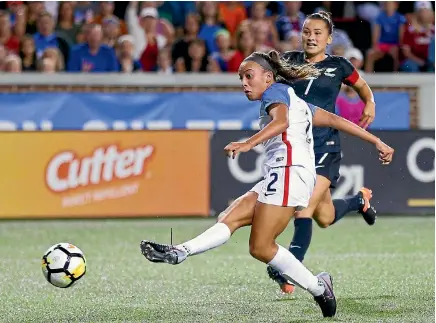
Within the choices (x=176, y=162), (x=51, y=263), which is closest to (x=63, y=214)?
(x=176, y=162)

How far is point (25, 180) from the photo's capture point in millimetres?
13398

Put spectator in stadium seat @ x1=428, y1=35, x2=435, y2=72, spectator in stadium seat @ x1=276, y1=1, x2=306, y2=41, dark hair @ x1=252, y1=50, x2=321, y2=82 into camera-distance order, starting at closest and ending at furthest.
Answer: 1. dark hair @ x1=252, y1=50, x2=321, y2=82
2. spectator in stadium seat @ x1=428, y1=35, x2=435, y2=72
3. spectator in stadium seat @ x1=276, y1=1, x2=306, y2=41

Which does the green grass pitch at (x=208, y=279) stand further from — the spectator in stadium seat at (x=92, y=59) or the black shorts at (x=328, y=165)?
the spectator in stadium seat at (x=92, y=59)

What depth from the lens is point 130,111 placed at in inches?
607

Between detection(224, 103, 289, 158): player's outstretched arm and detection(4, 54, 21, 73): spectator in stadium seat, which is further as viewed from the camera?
detection(4, 54, 21, 73): spectator in stadium seat

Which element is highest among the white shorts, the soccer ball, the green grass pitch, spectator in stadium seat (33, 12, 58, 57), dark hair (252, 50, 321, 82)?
spectator in stadium seat (33, 12, 58, 57)

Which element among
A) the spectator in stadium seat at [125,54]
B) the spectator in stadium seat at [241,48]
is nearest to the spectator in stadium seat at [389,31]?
the spectator in stadium seat at [241,48]

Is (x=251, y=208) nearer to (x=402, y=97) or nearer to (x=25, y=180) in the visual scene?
(x=25, y=180)

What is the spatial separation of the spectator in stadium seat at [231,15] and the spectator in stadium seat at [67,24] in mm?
2288

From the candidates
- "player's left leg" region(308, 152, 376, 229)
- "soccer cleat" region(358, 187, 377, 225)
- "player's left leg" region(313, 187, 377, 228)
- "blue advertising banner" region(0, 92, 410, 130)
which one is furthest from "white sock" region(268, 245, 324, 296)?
"blue advertising banner" region(0, 92, 410, 130)

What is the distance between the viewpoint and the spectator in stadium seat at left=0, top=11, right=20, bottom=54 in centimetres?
1565

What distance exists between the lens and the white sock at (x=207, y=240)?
655 cm

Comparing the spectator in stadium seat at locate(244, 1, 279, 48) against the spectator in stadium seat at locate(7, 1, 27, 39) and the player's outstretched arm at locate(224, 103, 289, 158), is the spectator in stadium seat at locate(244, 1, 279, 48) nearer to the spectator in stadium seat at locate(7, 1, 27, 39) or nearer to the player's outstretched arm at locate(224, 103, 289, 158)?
the spectator in stadium seat at locate(7, 1, 27, 39)

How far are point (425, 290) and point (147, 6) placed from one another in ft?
30.8
